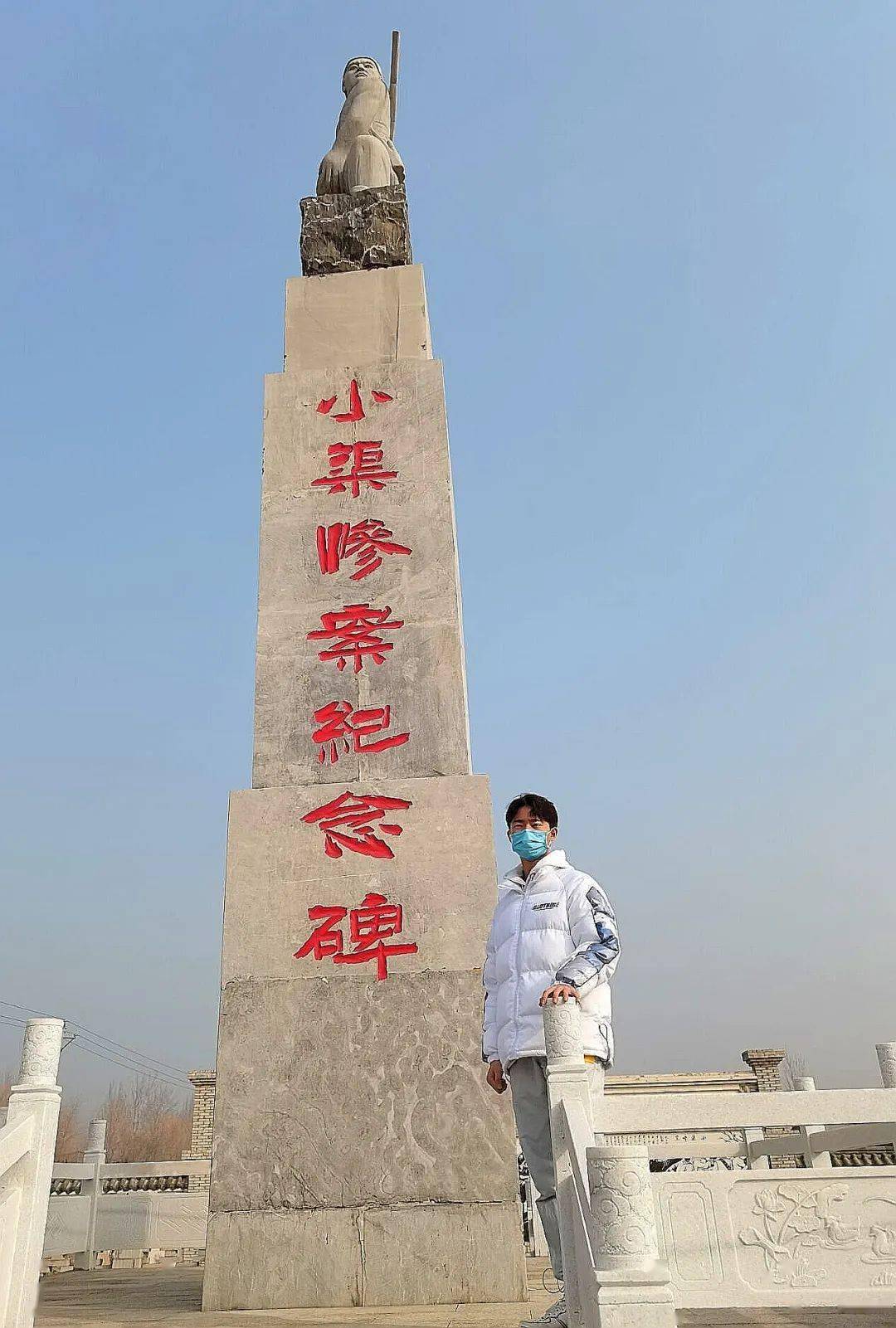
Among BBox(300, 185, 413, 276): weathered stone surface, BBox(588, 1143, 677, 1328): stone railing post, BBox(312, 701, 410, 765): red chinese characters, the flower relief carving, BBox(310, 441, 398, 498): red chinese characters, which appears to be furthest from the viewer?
BBox(300, 185, 413, 276): weathered stone surface

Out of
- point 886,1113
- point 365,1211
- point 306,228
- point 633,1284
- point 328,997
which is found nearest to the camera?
point 633,1284

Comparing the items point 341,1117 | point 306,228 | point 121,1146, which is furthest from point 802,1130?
point 121,1146

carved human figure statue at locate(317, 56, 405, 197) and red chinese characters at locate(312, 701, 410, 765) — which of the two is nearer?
red chinese characters at locate(312, 701, 410, 765)

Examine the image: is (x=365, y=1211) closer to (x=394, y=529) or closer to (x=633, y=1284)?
(x=633, y=1284)

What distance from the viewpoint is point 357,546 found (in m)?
4.77

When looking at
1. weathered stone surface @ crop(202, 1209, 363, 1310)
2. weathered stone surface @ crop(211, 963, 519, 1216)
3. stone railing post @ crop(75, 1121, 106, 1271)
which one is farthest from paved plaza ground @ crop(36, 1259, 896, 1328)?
stone railing post @ crop(75, 1121, 106, 1271)

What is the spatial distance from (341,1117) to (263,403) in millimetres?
3518

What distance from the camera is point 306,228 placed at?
5.82 metres

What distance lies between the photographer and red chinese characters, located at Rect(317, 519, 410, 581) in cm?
471

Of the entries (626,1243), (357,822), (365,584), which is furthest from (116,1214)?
(626,1243)

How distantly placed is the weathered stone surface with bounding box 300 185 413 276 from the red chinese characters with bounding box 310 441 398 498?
132 cm

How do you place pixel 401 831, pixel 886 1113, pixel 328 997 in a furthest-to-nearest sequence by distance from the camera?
pixel 401 831 < pixel 328 997 < pixel 886 1113

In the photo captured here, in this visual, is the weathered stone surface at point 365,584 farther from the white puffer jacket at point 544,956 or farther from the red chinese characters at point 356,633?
the white puffer jacket at point 544,956

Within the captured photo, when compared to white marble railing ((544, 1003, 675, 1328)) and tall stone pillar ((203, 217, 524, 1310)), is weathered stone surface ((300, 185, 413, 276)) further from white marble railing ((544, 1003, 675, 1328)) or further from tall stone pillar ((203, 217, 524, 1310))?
white marble railing ((544, 1003, 675, 1328))
